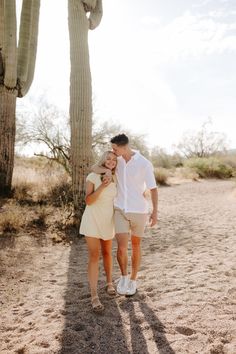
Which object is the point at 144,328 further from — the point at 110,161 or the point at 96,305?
the point at 110,161

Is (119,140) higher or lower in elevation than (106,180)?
Result: higher

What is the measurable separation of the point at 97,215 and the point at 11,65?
22.1 ft

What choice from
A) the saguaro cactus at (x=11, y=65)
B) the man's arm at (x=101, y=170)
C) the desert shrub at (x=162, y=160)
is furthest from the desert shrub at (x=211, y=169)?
the man's arm at (x=101, y=170)

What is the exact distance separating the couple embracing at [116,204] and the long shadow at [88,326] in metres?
0.15

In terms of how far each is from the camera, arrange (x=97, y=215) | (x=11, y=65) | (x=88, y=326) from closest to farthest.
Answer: (x=88, y=326) < (x=97, y=215) < (x=11, y=65)

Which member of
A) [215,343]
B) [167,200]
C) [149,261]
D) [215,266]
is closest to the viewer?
[215,343]

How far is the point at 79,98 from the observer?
7734mm

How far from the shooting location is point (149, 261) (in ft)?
19.4

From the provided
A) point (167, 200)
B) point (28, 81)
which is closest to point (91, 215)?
point (28, 81)

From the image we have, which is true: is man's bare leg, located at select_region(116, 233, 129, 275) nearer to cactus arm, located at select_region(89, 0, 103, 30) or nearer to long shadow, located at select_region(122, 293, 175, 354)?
long shadow, located at select_region(122, 293, 175, 354)

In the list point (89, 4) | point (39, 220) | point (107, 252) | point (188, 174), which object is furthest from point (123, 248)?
point (188, 174)

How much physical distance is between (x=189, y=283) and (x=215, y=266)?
0.89m

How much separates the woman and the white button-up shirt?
0.10m

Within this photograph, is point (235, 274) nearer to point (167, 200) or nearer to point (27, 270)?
point (27, 270)
